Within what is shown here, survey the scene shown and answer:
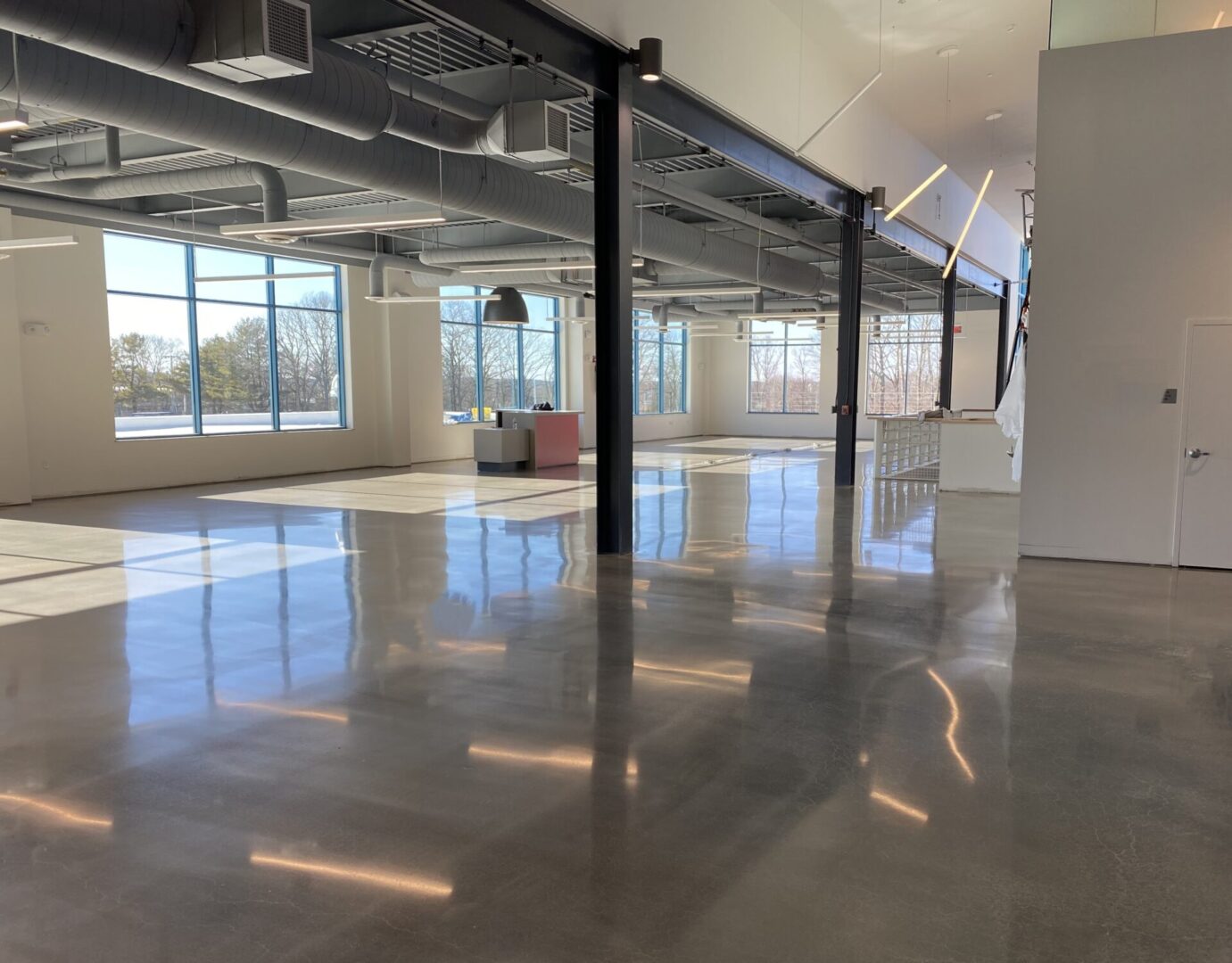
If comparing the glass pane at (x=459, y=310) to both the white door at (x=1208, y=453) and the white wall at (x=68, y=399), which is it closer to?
the white wall at (x=68, y=399)

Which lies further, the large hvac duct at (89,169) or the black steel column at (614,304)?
the large hvac duct at (89,169)

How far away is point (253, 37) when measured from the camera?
4.96 m

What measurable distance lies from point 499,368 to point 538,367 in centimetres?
146

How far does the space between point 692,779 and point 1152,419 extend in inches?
233

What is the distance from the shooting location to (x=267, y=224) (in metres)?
8.14

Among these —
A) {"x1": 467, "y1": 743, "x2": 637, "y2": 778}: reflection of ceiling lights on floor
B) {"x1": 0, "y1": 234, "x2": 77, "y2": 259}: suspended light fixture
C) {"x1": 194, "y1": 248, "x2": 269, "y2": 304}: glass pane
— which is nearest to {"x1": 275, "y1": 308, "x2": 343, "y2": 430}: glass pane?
{"x1": 194, "y1": 248, "x2": 269, "y2": 304}: glass pane

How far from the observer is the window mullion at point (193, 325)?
46.4 feet

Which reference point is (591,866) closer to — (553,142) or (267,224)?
(553,142)

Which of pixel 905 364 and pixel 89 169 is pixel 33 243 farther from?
pixel 905 364

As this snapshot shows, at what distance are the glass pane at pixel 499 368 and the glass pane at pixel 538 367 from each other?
38 cm

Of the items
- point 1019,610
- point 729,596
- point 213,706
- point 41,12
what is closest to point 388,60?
point 41,12

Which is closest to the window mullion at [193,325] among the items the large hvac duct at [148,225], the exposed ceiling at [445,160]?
the large hvac duct at [148,225]

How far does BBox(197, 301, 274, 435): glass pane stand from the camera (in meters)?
14.6

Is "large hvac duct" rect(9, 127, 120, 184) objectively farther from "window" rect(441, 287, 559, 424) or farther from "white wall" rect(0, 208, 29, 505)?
"window" rect(441, 287, 559, 424)
